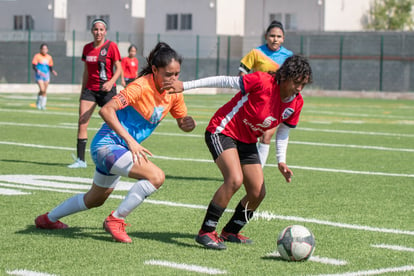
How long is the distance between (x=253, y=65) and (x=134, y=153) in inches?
211

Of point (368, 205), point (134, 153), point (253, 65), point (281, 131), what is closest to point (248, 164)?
point (281, 131)

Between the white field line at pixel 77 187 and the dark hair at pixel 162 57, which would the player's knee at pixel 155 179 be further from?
the white field line at pixel 77 187

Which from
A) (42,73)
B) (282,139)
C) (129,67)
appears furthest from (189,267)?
(129,67)

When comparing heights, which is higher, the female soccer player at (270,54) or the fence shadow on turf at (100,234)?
the female soccer player at (270,54)

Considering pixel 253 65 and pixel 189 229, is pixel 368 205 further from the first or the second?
pixel 253 65

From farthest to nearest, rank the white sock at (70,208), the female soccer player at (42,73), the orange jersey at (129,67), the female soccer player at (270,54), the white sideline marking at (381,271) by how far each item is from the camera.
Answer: the orange jersey at (129,67) → the female soccer player at (42,73) → the female soccer player at (270,54) → the white sock at (70,208) → the white sideline marking at (381,271)

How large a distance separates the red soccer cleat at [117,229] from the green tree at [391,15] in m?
51.9

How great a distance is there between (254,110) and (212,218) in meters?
0.93

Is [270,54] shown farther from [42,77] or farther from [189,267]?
[42,77]

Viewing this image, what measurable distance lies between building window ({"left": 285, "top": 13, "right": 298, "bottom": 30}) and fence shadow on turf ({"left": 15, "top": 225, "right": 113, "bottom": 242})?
156 ft

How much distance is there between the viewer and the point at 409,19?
5759 cm

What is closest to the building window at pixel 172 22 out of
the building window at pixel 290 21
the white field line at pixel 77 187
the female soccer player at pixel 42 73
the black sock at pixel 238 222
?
the building window at pixel 290 21

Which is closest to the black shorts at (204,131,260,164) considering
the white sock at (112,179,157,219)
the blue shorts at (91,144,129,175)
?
the white sock at (112,179,157,219)

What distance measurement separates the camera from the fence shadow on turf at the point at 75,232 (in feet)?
24.0
